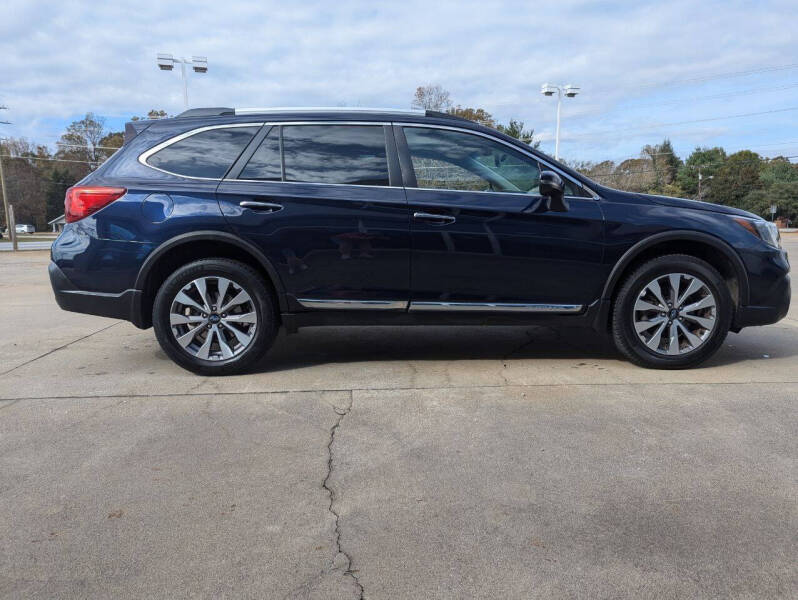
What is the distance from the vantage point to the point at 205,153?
4.41 metres

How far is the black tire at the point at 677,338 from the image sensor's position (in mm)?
4453

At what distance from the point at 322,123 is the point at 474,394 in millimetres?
2256

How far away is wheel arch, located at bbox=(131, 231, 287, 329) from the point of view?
4.27 metres

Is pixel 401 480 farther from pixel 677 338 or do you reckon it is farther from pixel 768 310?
pixel 768 310

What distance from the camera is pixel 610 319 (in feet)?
15.3

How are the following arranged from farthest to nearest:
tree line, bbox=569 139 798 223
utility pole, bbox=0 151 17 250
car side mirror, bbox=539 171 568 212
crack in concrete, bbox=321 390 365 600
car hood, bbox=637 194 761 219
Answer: tree line, bbox=569 139 798 223, utility pole, bbox=0 151 17 250, car hood, bbox=637 194 761 219, car side mirror, bbox=539 171 568 212, crack in concrete, bbox=321 390 365 600

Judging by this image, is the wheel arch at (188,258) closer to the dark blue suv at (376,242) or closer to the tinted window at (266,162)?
the dark blue suv at (376,242)

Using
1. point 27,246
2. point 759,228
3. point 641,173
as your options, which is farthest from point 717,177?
point 759,228

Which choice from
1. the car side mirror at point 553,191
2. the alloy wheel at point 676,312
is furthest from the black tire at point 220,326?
the alloy wheel at point 676,312

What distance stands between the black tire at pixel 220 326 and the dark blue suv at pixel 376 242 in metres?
0.01

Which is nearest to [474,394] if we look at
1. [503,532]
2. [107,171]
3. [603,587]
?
[503,532]

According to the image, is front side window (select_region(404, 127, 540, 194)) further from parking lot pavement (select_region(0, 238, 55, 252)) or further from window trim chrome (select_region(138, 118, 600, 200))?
parking lot pavement (select_region(0, 238, 55, 252))

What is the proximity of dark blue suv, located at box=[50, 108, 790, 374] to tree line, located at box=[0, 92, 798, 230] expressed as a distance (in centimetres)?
5279

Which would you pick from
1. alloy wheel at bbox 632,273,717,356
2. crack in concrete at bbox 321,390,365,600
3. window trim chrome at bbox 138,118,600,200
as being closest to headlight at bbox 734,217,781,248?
alloy wheel at bbox 632,273,717,356
